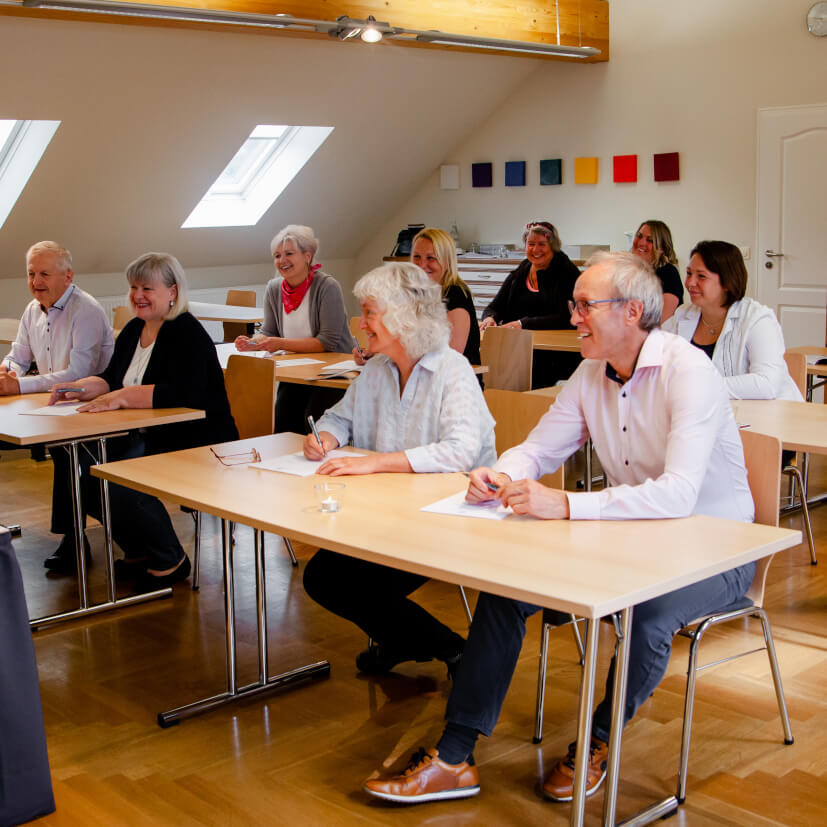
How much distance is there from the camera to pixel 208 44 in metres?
7.22

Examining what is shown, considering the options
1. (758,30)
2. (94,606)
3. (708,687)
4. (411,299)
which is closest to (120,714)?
(94,606)

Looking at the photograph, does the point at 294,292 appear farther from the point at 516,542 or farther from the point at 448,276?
the point at 516,542

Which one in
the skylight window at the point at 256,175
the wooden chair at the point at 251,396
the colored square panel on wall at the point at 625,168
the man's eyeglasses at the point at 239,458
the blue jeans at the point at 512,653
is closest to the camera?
the blue jeans at the point at 512,653

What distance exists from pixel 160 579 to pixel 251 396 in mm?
824

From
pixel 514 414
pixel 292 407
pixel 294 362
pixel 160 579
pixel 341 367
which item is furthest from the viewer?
pixel 292 407

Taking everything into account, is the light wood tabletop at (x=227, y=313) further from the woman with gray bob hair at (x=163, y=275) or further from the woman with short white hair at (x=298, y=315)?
the woman with gray bob hair at (x=163, y=275)

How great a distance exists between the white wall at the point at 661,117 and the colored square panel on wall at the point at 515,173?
0.20 feet

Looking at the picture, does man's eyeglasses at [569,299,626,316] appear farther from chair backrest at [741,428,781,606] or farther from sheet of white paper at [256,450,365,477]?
sheet of white paper at [256,450,365,477]

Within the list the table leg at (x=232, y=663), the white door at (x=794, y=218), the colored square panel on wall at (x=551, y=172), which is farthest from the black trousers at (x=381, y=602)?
the colored square panel on wall at (x=551, y=172)

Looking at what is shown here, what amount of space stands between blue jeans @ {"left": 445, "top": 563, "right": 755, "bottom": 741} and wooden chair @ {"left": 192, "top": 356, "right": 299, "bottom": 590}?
1990 mm

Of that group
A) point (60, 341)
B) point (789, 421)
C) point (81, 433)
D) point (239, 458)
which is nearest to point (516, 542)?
point (239, 458)

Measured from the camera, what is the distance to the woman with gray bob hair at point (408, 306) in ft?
10.1

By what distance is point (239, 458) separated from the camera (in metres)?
3.19

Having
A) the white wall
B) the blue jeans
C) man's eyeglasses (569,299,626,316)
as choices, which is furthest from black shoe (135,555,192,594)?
the white wall
